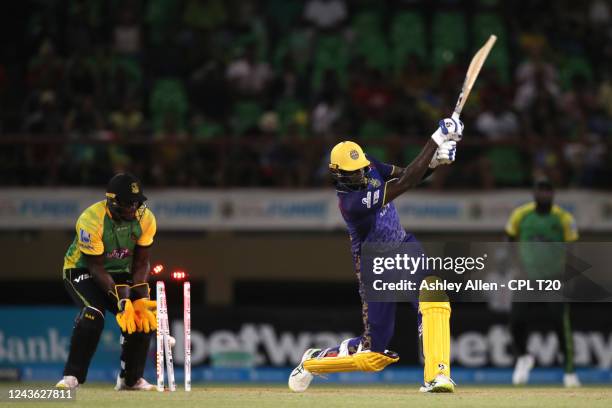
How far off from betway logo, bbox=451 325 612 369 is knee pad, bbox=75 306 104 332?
8.08 metres

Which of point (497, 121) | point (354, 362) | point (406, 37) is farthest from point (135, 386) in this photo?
point (406, 37)

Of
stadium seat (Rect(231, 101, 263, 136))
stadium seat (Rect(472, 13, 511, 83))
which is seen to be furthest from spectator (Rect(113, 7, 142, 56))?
stadium seat (Rect(472, 13, 511, 83))

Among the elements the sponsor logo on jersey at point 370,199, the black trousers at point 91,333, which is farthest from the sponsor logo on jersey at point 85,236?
the sponsor logo on jersey at point 370,199

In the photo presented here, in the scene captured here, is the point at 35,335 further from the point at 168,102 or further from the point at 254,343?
the point at 168,102

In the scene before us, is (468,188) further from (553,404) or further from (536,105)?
(553,404)

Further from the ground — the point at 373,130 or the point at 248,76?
the point at 248,76

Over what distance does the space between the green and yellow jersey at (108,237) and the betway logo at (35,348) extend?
23.1 feet

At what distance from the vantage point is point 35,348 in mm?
18953

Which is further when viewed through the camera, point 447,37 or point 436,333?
point 447,37

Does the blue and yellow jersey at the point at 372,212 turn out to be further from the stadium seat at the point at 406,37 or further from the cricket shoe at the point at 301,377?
the stadium seat at the point at 406,37

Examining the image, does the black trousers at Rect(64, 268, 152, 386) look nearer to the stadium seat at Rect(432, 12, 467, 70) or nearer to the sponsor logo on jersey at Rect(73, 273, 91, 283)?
the sponsor logo on jersey at Rect(73, 273, 91, 283)

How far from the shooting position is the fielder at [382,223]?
35.9ft

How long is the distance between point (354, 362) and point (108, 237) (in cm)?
246

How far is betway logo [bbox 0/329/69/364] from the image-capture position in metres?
18.9
